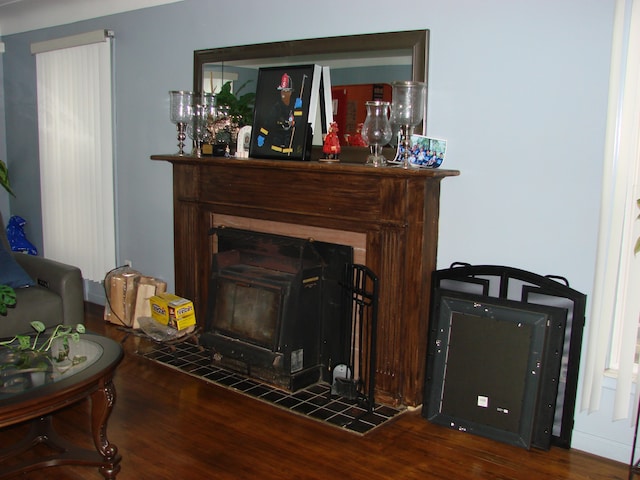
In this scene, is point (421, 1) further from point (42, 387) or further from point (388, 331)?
point (42, 387)

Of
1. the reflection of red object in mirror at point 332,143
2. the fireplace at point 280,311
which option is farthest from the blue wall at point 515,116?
the fireplace at point 280,311

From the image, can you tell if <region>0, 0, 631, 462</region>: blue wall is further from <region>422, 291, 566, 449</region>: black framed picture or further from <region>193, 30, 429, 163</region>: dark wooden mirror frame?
<region>422, 291, 566, 449</region>: black framed picture

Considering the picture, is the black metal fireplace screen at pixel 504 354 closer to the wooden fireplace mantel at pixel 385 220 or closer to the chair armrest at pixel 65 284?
the wooden fireplace mantel at pixel 385 220

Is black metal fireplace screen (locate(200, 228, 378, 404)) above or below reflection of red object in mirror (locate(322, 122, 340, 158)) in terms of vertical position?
below

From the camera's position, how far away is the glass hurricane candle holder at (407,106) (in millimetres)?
2912

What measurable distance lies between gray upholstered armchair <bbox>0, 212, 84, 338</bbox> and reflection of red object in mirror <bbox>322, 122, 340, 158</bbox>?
1652 mm

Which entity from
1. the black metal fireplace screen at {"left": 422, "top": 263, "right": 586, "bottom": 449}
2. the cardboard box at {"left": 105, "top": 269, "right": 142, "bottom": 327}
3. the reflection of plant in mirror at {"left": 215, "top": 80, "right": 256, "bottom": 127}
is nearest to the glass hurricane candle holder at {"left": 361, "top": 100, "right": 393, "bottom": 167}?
the black metal fireplace screen at {"left": 422, "top": 263, "right": 586, "bottom": 449}

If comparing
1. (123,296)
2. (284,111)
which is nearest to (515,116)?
(284,111)

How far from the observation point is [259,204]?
3.59m

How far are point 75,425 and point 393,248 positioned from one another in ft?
5.68

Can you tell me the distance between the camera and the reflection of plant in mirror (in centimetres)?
377

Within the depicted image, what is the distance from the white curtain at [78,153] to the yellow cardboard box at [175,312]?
38.9 inches

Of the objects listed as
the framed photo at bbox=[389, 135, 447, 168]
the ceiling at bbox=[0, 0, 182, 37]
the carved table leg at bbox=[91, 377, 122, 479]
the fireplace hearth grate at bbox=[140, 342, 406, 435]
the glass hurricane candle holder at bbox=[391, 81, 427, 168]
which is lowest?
the fireplace hearth grate at bbox=[140, 342, 406, 435]

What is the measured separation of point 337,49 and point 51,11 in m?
2.98
